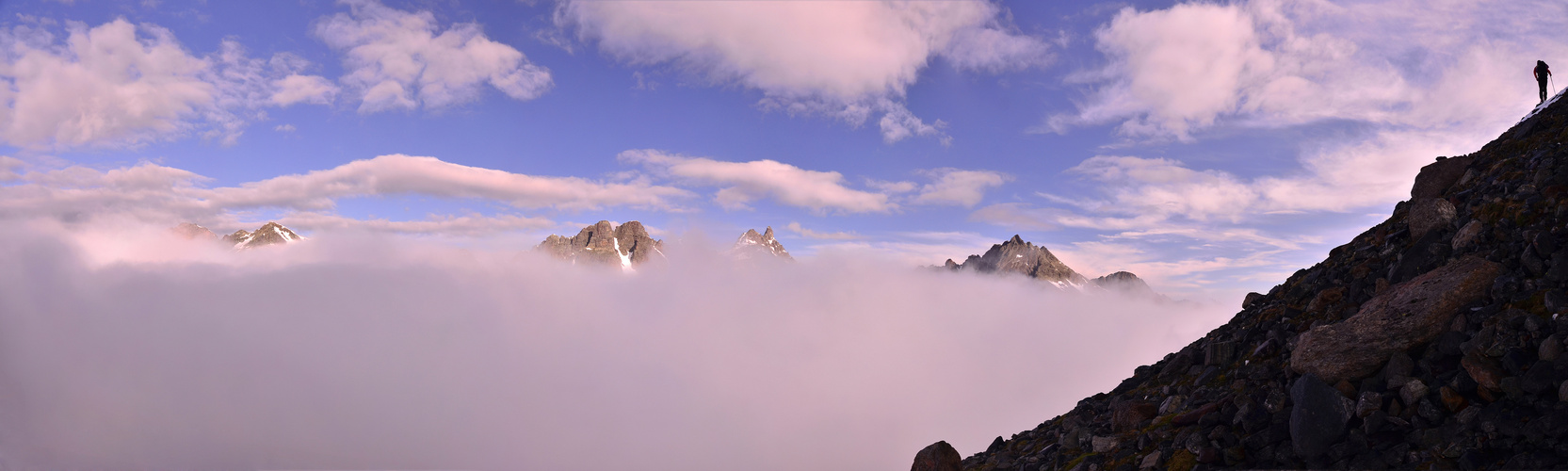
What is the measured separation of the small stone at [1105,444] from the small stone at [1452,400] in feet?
27.8

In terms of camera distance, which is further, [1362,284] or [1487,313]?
[1362,284]

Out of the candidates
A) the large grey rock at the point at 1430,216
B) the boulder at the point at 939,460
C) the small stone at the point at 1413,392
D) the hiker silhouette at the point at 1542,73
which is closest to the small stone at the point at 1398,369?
the small stone at the point at 1413,392

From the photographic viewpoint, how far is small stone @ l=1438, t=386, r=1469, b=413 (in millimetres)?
12438

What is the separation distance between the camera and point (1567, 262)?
13.7 meters

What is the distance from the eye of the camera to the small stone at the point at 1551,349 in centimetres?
1187

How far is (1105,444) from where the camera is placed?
20.3m

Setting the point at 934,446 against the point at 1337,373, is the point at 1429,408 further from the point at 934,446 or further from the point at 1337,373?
the point at 934,446

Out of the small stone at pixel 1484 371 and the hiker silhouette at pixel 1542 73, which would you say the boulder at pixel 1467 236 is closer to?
the small stone at pixel 1484 371

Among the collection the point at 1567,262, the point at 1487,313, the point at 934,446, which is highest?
the point at 1567,262

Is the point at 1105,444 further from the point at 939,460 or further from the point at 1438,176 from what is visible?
the point at 1438,176

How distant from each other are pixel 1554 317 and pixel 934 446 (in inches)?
731

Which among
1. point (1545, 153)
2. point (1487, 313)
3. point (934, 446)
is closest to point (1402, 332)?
point (1487, 313)

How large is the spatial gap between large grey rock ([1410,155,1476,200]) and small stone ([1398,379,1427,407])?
1442 centimetres

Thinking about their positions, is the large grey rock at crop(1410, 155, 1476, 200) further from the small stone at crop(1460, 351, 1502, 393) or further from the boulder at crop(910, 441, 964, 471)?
the boulder at crop(910, 441, 964, 471)
